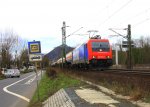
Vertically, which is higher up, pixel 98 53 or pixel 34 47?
pixel 98 53

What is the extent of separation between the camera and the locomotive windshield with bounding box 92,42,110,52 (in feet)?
135

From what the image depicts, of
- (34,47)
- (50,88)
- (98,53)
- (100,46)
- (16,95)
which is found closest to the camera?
(34,47)

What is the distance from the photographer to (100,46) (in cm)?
4166

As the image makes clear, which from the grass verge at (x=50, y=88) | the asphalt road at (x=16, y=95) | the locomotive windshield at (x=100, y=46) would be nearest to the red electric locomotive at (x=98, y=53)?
the locomotive windshield at (x=100, y=46)

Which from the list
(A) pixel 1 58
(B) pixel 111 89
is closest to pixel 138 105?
(B) pixel 111 89

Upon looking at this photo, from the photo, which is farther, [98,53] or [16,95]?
[98,53]

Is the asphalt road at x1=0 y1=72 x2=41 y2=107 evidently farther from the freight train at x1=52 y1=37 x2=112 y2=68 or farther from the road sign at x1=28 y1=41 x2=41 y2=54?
the freight train at x1=52 y1=37 x2=112 y2=68

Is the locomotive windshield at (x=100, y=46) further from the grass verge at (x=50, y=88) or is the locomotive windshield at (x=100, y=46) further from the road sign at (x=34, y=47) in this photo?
the road sign at (x=34, y=47)

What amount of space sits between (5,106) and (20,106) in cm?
75

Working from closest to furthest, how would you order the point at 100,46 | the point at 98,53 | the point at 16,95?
the point at 16,95 → the point at 98,53 → the point at 100,46

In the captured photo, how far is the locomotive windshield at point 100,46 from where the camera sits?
41.2m

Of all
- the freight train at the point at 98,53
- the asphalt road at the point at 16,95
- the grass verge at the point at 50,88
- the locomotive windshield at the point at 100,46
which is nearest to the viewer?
the grass verge at the point at 50,88

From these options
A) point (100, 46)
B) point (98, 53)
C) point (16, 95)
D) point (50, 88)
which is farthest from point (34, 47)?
point (100, 46)

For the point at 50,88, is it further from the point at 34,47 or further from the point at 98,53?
the point at 98,53
